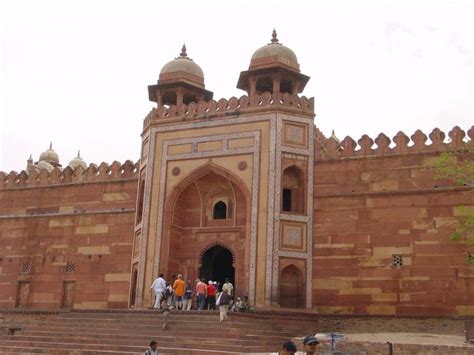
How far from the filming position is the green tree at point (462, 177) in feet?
44.0

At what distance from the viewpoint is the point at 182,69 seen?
18047 mm

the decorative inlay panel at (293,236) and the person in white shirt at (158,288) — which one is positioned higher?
the decorative inlay panel at (293,236)

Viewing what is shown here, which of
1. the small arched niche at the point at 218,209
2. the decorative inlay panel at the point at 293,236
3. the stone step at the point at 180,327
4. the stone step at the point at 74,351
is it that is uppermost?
the small arched niche at the point at 218,209

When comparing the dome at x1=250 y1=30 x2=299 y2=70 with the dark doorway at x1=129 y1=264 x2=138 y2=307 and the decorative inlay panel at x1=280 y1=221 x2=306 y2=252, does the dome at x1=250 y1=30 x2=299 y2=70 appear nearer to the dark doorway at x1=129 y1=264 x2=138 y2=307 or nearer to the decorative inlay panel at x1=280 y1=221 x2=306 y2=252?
the decorative inlay panel at x1=280 y1=221 x2=306 y2=252

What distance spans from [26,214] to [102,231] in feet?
9.32

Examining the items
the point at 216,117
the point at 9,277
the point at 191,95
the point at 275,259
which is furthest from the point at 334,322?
the point at 9,277

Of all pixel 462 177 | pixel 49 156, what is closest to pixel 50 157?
pixel 49 156

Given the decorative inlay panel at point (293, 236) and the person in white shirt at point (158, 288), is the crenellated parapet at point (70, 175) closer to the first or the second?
the person in white shirt at point (158, 288)

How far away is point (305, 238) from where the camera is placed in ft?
50.1

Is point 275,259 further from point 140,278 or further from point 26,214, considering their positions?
point 26,214

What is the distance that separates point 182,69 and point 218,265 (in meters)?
5.56

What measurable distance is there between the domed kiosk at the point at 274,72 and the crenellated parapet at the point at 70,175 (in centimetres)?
402

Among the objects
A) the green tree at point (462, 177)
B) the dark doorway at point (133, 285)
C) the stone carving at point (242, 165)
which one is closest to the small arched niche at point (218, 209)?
the stone carving at point (242, 165)

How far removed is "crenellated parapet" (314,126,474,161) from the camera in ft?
48.9
